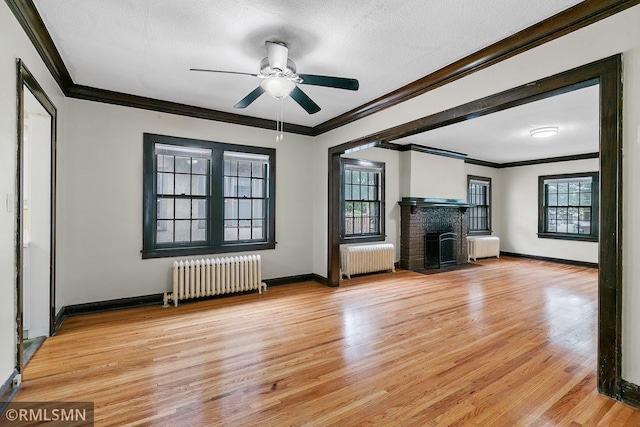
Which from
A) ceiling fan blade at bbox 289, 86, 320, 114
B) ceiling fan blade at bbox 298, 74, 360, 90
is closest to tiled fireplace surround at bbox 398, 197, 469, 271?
ceiling fan blade at bbox 289, 86, 320, 114

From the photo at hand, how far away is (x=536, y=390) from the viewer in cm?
226

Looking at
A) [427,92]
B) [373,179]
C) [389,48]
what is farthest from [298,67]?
[373,179]

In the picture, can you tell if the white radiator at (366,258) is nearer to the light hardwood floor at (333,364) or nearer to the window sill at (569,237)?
the light hardwood floor at (333,364)

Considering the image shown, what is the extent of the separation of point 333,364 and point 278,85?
2482 mm

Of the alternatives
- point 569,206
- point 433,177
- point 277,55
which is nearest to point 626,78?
point 277,55

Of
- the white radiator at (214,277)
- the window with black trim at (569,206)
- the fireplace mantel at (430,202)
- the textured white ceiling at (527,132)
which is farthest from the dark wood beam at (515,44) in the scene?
the window with black trim at (569,206)

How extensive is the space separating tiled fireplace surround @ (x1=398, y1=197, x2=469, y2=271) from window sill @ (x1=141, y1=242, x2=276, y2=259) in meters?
3.28

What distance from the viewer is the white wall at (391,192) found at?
22.4 ft

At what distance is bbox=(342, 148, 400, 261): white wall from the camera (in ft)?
22.4

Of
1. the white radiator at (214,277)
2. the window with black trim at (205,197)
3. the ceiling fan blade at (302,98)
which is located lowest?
the white radiator at (214,277)

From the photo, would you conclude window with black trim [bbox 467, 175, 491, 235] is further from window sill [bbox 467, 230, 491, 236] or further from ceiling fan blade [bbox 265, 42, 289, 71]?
ceiling fan blade [bbox 265, 42, 289, 71]

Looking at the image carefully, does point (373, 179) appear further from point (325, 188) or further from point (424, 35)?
point (424, 35)

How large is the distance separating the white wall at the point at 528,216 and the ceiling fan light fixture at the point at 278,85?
8224 millimetres

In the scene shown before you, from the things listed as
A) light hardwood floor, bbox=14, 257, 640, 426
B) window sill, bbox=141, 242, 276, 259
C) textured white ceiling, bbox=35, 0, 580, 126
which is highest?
textured white ceiling, bbox=35, 0, 580, 126
